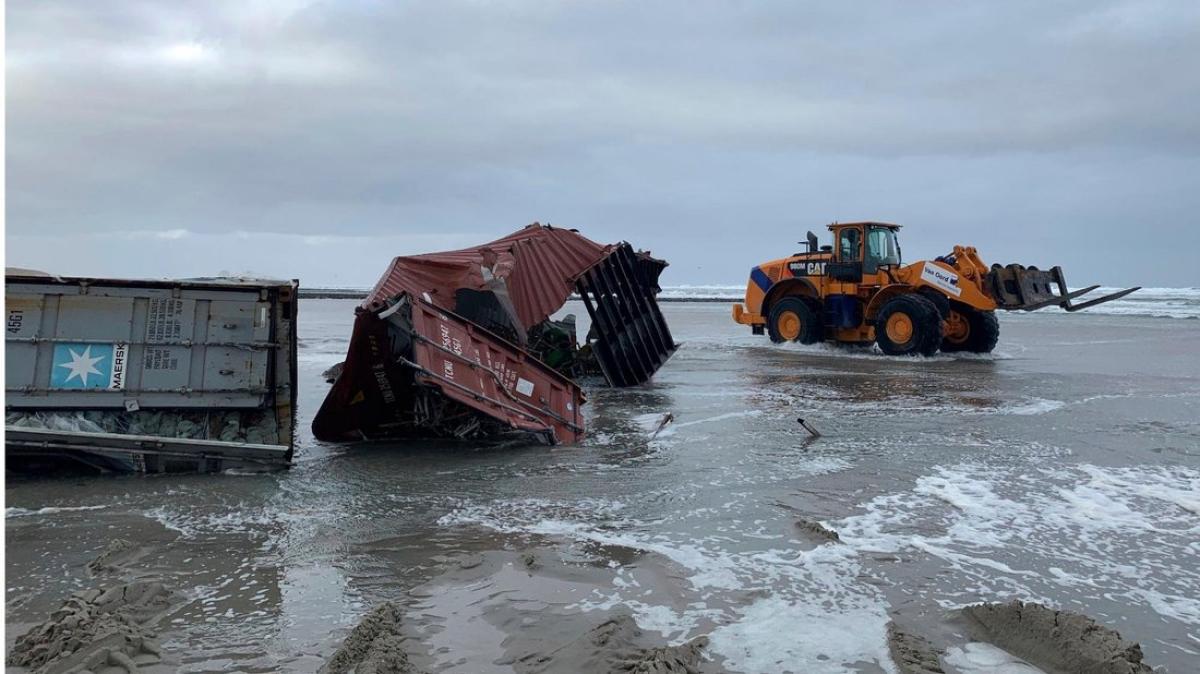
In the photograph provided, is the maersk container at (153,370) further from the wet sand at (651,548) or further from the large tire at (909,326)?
the large tire at (909,326)

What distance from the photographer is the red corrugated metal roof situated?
1007 centimetres

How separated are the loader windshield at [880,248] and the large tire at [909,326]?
1150 millimetres

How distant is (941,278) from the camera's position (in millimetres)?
18391

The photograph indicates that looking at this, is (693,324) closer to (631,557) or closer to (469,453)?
(469,453)

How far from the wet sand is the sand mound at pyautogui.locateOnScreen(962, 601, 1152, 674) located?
5 centimetres

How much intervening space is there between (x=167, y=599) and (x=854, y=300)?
688 inches

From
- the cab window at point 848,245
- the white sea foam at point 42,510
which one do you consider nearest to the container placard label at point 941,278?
the cab window at point 848,245

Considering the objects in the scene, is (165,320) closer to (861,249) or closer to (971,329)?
(861,249)

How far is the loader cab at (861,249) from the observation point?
764 inches

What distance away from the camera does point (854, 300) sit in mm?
19984

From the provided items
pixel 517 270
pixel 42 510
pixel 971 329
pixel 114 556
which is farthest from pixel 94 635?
pixel 971 329

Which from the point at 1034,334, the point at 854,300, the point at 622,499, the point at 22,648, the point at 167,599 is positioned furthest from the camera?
the point at 1034,334

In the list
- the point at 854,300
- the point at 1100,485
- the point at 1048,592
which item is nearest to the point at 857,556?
the point at 1048,592

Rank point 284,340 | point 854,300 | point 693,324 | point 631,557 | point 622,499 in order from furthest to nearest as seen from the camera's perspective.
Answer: point 693,324 < point 854,300 < point 284,340 < point 622,499 < point 631,557
